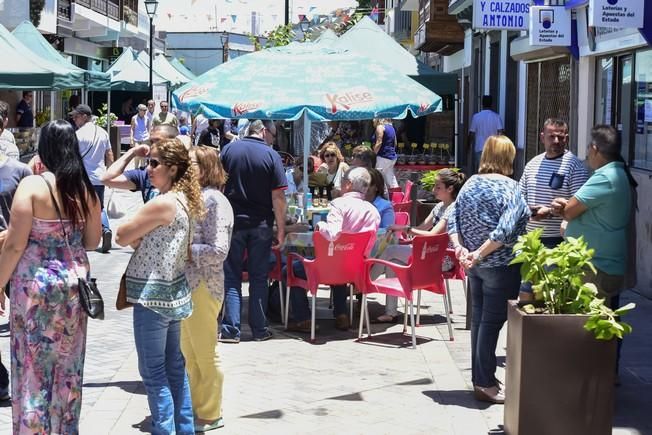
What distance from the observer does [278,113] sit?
32.2 ft

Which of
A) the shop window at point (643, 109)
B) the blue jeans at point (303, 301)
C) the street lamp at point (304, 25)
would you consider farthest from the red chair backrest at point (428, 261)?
the street lamp at point (304, 25)

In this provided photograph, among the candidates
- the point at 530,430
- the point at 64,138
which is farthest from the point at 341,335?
the point at 64,138

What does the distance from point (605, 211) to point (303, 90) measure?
3.65 m

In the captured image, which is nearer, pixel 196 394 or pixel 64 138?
pixel 64 138

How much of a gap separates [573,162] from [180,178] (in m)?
3.13

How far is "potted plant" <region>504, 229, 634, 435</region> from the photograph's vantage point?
575 cm

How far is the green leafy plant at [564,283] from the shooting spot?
5828 millimetres

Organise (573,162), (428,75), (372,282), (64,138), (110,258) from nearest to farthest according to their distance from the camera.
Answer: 1. (64,138)
2. (573,162)
3. (372,282)
4. (110,258)
5. (428,75)

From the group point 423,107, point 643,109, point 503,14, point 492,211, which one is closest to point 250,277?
point 423,107

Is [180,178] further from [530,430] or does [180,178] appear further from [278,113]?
[278,113]

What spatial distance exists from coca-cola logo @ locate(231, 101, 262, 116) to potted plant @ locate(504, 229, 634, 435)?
4.42 m

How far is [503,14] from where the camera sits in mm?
15398

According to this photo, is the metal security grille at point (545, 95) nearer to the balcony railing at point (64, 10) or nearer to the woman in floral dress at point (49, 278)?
the woman in floral dress at point (49, 278)

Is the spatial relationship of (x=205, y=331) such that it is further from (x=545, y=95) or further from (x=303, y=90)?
(x=545, y=95)
